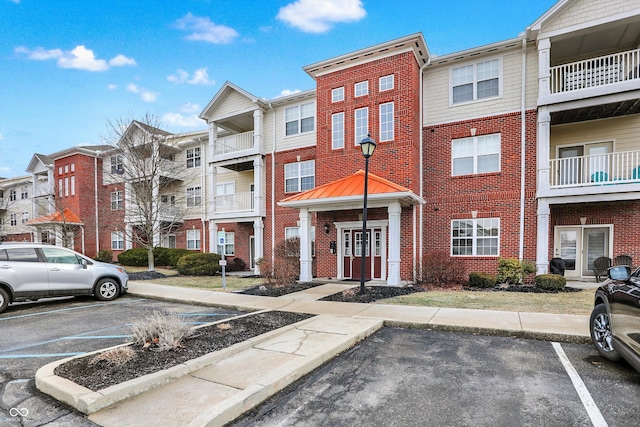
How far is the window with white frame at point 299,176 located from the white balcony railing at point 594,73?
10736mm

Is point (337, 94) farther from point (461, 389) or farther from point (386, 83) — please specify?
point (461, 389)

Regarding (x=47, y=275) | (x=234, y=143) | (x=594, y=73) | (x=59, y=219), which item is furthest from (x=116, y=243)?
(x=594, y=73)

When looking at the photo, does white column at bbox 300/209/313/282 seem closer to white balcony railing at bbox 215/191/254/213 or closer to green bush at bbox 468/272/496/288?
green bush at bbox 468/272/496/288

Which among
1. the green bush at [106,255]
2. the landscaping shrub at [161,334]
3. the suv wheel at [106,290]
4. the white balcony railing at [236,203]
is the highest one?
the white balcony railing at [236,203]

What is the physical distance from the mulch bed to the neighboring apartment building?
7.09 meters

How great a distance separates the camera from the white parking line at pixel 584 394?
3326mm

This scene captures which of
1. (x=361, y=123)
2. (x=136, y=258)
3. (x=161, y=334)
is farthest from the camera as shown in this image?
(x=136, y=258)

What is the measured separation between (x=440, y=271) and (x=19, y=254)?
43.0ft

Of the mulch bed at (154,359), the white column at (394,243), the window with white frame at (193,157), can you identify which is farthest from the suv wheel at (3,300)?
the window with white frame at (193,157)

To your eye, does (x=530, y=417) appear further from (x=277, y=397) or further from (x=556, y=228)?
(x=556, y=228)

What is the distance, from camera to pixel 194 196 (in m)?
23.1

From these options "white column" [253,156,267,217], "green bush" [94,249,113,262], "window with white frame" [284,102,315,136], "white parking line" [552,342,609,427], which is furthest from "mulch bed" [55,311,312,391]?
"green bush" [94,249,113,262]

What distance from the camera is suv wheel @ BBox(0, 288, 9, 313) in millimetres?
8727

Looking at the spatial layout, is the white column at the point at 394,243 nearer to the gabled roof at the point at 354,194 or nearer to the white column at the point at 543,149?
the gabled roof at the point at 354,194
